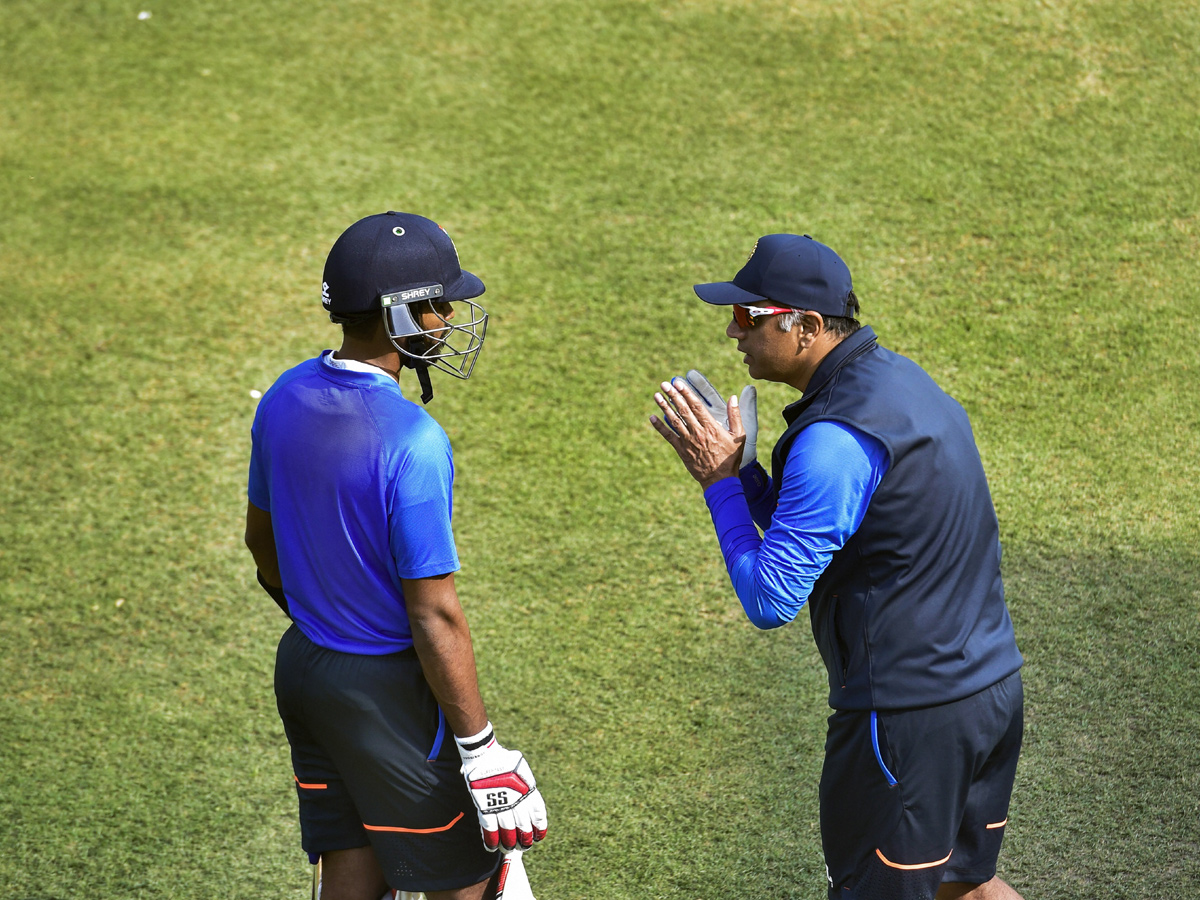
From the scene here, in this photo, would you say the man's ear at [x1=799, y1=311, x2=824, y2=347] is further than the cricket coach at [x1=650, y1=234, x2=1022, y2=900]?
Yes

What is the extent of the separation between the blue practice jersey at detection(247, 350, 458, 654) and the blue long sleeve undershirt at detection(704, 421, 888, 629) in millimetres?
741

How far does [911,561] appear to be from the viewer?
8.64ft

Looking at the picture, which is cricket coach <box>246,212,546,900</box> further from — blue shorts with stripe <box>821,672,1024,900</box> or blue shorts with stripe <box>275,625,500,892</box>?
blue shorts with stripe <box>821,672,1024,900</box>

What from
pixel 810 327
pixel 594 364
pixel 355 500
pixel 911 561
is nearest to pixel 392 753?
pixel 355 500

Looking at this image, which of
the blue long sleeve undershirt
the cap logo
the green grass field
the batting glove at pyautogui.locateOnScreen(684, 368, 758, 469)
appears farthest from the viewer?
the green grass field

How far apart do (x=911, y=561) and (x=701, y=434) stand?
0.65 meters

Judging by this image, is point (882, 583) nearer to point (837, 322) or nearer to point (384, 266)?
point (837, 322)

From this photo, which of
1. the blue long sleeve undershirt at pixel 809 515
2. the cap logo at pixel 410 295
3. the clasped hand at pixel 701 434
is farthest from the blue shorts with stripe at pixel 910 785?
the cap logo at pixel 410 295

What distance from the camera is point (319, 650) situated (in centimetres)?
282

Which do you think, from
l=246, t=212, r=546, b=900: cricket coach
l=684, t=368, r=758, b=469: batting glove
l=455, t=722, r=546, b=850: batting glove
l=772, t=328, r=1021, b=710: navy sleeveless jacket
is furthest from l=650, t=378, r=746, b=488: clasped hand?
l=455, t=722, r=546, b=850: batting glove

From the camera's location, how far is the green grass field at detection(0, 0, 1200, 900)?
410 centimetres

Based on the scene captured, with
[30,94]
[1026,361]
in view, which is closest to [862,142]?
[1026,361]

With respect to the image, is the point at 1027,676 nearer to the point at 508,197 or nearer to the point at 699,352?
the point at 699,352

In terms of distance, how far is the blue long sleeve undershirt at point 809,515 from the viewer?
2.58 meters
